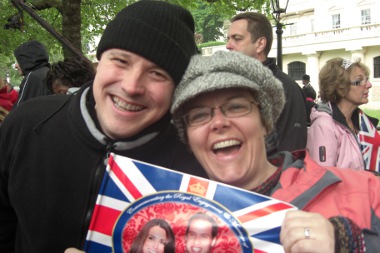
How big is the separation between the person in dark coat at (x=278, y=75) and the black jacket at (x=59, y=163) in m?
1.69

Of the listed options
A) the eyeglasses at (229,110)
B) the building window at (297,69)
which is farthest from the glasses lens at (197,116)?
the building window at (297,69)

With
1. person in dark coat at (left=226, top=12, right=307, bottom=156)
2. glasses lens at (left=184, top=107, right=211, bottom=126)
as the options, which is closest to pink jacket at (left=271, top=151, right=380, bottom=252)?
glasses lens at (left=184, top=107, right=211, bottom=126)

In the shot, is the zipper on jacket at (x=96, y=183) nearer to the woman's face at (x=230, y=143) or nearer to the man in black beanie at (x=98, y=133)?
the man in black beanie at (x=98, y=133)

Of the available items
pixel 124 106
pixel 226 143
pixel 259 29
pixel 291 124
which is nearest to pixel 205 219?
pixel 226 143

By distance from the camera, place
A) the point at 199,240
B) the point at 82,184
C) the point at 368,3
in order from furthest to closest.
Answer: the point at 368,3, the point at 82,184, the point at 199,240

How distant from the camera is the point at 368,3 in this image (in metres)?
35.1

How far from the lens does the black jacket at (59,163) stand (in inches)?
75.2

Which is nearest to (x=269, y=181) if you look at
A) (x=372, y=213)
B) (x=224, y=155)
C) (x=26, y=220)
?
(x=224, y=155)

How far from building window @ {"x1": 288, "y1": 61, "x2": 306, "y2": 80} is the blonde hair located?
35.0 meters

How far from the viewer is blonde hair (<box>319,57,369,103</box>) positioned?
434cm

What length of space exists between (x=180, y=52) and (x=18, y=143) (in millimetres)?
934

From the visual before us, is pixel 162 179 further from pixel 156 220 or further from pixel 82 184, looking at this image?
pixel 82 184

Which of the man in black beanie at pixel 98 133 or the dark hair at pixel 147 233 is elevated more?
the man in black beanie at pixel 98 133

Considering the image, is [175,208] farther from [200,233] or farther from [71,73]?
[71,73]
